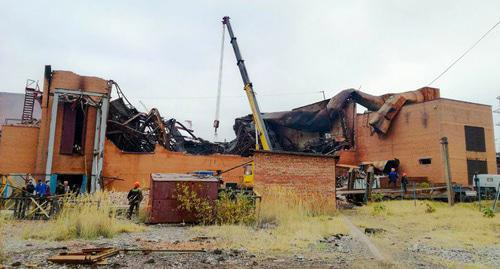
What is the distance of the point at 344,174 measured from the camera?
24.6 m

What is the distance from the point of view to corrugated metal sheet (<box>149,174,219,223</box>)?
1234 centimetres

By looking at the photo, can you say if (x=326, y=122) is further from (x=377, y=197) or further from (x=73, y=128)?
(x=73, y=128)

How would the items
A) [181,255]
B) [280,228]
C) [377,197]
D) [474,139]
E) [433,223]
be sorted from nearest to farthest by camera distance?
1. [181,255]
2. [280,228]
3. [433,223]
4. [377,197]
5. [474,139]

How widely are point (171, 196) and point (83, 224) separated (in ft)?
11.1

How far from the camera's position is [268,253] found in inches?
311

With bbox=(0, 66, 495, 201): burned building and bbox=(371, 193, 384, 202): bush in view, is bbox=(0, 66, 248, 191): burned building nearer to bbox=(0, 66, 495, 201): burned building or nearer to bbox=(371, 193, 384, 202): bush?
bbox=(0, 66, 495, 201): burned building

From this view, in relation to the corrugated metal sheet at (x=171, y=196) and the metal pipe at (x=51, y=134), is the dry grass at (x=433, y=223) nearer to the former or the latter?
the corrugated metal sheet at (x=171, y=196)

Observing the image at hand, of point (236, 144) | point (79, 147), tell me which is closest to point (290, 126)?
point (236, 144)

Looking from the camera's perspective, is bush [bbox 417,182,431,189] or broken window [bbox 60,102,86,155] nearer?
broken window [bbox 60,102,86,155]

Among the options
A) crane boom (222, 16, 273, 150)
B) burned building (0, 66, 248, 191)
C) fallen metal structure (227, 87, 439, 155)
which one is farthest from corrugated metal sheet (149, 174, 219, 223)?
fallen metal structure (227, 87, 439, 155)

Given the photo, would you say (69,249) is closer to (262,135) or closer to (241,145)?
(262,135)

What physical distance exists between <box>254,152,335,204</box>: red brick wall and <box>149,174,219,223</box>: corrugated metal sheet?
11.6 feet

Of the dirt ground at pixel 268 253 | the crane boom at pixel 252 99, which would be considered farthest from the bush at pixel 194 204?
the crane boom at pixel 252 99

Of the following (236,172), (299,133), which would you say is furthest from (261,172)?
(299,133)
